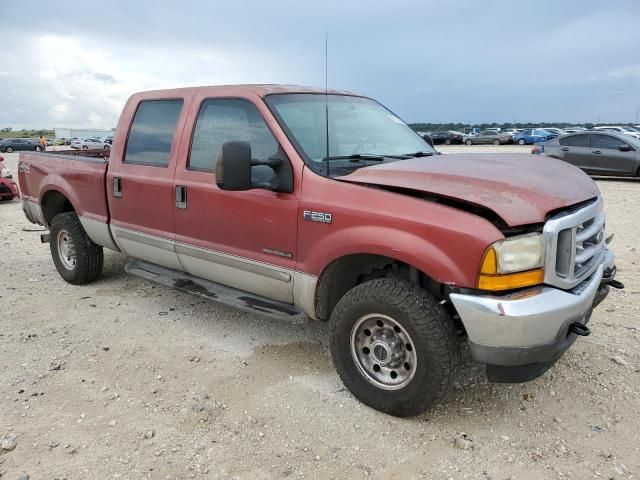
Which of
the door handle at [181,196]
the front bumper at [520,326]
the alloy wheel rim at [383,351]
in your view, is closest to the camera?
the front bumper at [520,326]

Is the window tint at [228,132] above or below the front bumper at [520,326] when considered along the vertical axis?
above

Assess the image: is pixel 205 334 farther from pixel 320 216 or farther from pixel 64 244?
pixel 64 244

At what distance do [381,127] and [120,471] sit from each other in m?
3.02

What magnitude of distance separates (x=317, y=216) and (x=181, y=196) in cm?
138

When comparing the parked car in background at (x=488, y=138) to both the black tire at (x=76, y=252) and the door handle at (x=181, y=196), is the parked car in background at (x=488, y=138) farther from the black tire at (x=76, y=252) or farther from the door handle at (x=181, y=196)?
the door handle at (x=181, y=196)

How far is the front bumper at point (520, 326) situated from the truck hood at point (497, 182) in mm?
403

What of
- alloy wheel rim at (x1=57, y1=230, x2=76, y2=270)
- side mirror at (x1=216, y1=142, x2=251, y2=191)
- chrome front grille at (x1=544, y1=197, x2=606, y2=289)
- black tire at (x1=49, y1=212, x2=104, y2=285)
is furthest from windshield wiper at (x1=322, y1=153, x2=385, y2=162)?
alloy wheel rim at (x1=57, y1=230, x2=76, y2=270)

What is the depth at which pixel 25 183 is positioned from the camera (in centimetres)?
604

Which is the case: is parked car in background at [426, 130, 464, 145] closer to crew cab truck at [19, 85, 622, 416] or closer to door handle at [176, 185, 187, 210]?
crew cab truck at [19, 85, 622, 416]

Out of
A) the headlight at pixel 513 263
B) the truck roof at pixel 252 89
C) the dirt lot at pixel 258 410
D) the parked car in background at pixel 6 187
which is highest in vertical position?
the truck roof at pixel 252 89

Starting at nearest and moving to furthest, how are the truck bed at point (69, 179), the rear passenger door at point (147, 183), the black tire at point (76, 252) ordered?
the rear passenger door at point (147, 183) < the truck bed at point (69, 179) < the black tire at point (76, 252)

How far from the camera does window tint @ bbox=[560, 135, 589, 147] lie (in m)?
15.6

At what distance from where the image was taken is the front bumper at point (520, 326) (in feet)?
8.65

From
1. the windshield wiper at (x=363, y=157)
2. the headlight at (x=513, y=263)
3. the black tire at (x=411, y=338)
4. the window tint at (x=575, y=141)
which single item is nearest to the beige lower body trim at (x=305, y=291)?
the black tire at (x=411, y=338)
